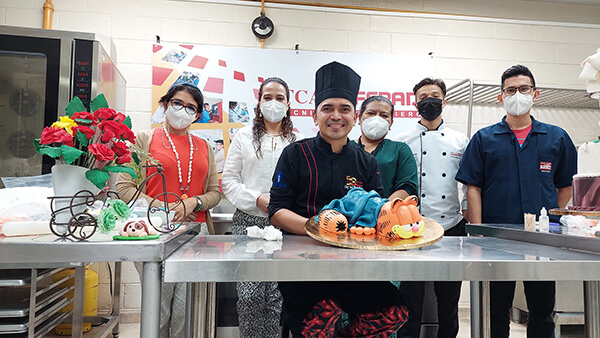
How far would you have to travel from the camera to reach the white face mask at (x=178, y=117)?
213 cm

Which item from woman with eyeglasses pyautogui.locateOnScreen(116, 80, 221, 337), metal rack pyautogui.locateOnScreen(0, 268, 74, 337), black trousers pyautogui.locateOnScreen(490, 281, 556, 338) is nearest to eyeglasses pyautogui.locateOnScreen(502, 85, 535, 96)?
black trousers pyautogui.locateOnScreen(490, 281, 556, 338)

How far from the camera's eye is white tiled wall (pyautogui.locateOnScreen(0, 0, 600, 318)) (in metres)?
3.18

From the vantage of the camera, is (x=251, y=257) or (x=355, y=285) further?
(x=355, y=285)

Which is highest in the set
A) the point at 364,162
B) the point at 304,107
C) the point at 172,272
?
the point at 304,107

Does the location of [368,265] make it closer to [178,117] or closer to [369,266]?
[369,266]

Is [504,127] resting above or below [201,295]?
above

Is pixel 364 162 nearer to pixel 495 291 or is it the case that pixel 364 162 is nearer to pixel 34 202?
pixel 495 291

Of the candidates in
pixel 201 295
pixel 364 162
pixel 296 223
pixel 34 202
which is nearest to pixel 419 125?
pixel 364 162

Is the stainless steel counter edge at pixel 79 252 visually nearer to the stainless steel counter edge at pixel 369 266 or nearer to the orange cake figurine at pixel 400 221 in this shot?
the stainless steel counter edge at pixel 369 266

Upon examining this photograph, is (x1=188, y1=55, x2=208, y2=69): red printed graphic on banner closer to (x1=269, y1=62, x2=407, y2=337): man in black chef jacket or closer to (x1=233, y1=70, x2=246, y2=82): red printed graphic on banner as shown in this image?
(x1=233, y1=70, x2=246, y2=82): red printed graphic on banner

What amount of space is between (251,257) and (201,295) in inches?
10.8

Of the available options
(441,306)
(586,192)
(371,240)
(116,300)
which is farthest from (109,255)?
(116,300)

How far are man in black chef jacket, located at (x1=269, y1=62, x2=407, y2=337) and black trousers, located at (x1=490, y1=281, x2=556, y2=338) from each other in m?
0.83

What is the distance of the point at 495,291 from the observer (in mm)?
1904
